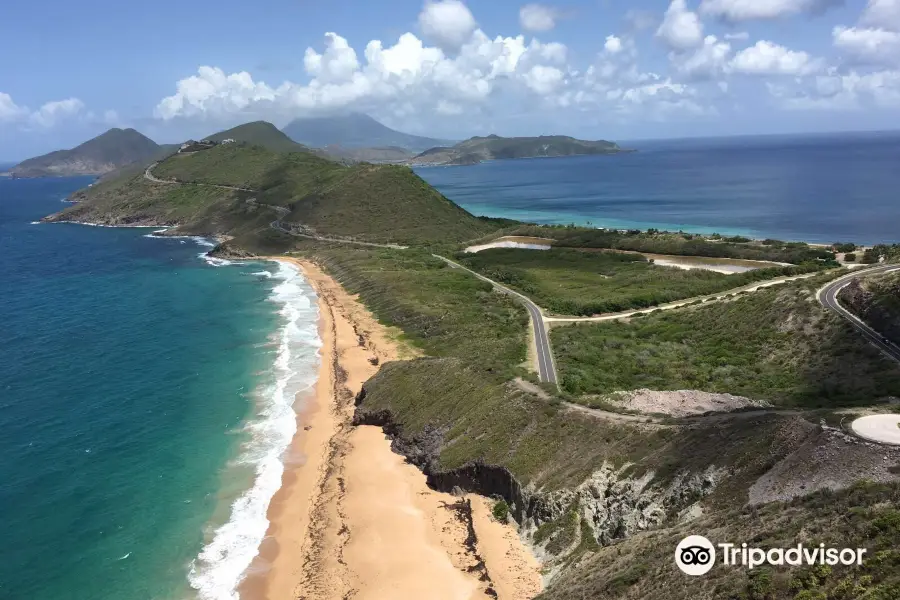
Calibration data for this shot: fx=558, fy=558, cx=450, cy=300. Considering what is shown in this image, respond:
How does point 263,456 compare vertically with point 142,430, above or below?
below

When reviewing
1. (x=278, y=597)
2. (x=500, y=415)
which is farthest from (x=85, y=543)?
(x=500, y=415)

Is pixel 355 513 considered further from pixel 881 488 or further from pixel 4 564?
pixel 881 488

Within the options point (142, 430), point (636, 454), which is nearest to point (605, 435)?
point (636, 454)

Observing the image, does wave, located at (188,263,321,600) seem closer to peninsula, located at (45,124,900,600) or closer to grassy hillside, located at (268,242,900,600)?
peninsula, located at (45,124,900,600)

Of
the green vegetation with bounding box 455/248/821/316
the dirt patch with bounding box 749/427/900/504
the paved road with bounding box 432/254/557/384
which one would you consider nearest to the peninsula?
the dirt patch with bounding box 749/427/900/504

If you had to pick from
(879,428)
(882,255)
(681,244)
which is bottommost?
(879,428)

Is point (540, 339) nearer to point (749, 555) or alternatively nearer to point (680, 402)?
point (680, 402)

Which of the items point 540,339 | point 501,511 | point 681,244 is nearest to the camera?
point 501,511
